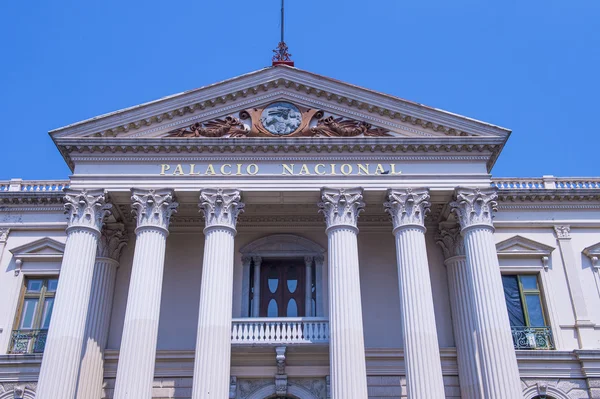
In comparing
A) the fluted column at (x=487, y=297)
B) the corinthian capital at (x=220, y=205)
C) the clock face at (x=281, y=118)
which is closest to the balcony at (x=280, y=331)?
the corinthian capital at (x=220, y=205)

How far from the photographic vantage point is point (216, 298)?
19.8 metres

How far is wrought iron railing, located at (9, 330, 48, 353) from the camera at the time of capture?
23078 millimetres

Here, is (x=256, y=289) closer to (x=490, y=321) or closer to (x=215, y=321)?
(x=215, y=321)

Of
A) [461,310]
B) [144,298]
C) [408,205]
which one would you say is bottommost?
[144,298]

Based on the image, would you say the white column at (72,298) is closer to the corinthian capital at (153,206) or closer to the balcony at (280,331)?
the corinthian capital at (153,206)

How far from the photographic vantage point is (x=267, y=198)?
2245 cm

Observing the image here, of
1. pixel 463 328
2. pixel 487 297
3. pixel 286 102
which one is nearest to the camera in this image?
pixel 487 297

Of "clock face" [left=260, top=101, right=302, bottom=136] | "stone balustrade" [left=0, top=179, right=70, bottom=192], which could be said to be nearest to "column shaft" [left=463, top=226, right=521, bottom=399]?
"clock face" [left=260, top=101, right=302, bottom=136]

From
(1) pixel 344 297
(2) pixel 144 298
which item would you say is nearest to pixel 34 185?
(2) pixel 144 298

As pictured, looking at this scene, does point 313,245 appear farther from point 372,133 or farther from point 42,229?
point 42,229

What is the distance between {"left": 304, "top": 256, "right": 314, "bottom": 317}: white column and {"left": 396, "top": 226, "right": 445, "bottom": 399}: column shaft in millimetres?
4609

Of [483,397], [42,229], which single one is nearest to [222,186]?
[42,229]

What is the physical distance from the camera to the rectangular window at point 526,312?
23.2 metres

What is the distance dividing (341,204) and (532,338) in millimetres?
8854
